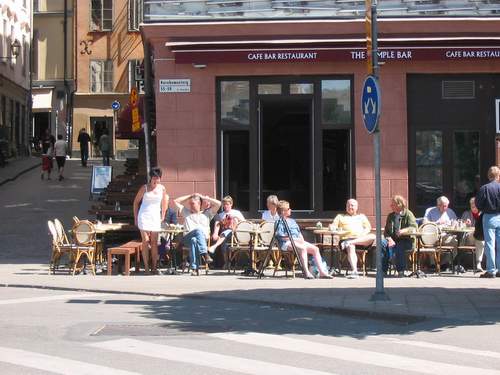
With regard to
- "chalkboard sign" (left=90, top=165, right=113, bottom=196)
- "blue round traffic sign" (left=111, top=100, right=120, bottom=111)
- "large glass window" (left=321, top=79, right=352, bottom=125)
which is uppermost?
"blue round traffic sign" (left=111, top=100, right=120, bottom=111)

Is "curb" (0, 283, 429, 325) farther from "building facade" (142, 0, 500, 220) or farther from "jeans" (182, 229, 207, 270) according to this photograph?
"building facade" (142, 0, 500, 220)

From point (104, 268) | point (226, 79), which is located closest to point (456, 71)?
point (226, 79)

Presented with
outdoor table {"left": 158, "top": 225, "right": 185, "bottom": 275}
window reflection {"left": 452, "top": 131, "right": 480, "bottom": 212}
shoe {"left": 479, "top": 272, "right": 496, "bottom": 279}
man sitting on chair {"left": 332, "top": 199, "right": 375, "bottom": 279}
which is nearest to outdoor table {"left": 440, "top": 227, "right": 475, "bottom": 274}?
shoe {"left": 479, "top": 272, "right": 496, "bottom": 279}

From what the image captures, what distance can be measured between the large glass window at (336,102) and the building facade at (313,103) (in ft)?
0.06

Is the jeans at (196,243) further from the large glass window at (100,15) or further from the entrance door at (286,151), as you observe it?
the large glass window at (100,15)

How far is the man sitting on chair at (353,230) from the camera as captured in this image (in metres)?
16.5

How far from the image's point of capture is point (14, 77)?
4712 centimetres

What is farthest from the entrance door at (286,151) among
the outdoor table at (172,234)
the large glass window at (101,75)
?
Result: the large glass window at (101,75)

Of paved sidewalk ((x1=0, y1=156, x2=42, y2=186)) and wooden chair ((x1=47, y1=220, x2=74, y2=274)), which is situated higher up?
paved sidewalk ((x1=0, y1=156, x2=42, y2=186))

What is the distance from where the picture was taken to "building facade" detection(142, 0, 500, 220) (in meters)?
17.7

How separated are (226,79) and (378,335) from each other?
847 cm

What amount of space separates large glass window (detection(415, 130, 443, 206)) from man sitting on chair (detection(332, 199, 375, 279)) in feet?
5.59

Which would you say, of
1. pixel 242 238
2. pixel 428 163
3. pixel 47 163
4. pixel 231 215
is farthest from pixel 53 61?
pixel 242 238

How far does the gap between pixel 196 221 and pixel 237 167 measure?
1.66 meters
